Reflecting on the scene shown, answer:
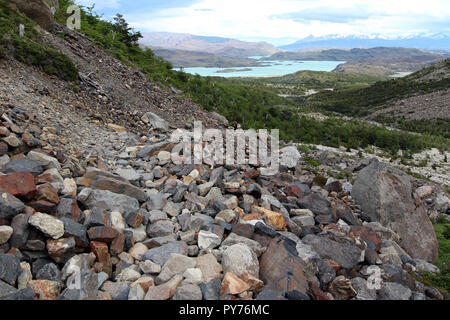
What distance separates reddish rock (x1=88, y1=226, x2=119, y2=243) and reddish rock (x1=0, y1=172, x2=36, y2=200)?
108 centimetres

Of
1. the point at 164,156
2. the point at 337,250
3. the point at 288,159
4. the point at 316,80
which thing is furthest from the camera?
the point at 316,80

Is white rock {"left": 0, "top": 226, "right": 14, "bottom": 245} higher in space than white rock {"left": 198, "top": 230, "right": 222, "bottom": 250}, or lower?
higher

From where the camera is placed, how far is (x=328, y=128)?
31938 mm

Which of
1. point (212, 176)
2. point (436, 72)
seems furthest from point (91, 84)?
point (436, 72)

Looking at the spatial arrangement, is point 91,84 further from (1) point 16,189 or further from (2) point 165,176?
(1) point 16,189

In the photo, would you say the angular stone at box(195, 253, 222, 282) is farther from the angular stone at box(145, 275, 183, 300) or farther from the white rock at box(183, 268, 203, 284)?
the angular stone at box(145, 275, 183, 300)

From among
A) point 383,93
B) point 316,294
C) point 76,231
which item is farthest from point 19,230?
point 383,93

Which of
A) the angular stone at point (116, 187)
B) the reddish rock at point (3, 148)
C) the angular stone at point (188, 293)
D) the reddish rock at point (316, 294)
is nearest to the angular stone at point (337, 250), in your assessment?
the reddish rock at point (316, 294)

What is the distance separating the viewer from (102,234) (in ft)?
14.9

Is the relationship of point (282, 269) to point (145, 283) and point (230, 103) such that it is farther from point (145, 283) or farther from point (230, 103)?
point (230, 103)

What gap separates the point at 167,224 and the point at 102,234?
47.5 inches

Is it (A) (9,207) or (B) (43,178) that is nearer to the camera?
(A) (9,207)

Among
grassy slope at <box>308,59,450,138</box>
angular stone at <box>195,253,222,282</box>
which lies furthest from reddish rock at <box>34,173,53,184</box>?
grassy slope at <box>308,59,450,138</box>

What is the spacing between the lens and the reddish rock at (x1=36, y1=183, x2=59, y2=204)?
15.5ft
